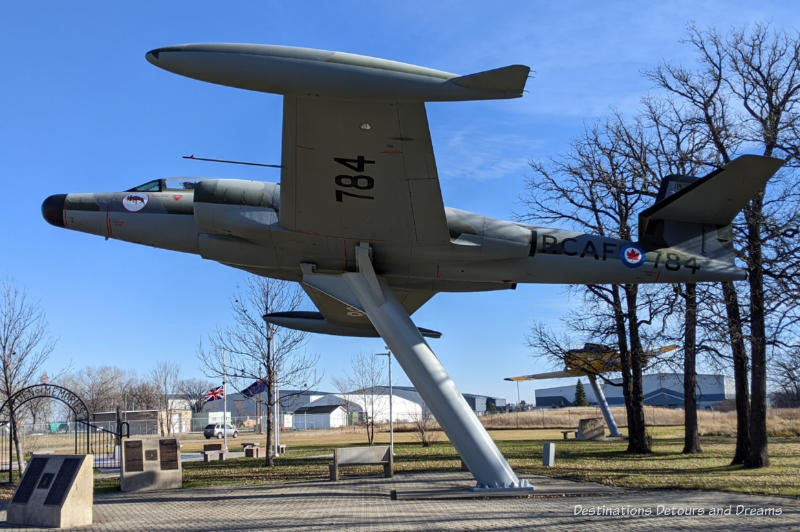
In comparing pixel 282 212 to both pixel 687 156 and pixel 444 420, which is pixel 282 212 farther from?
pixel 687 156

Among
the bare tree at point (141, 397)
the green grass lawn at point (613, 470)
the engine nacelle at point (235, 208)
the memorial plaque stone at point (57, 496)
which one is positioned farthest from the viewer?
the bare tree at point (141, 397)

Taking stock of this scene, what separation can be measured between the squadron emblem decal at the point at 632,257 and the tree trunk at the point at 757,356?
210 inches

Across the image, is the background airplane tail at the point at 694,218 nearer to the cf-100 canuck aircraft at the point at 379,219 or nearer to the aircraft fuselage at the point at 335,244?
the cf-100 canuck aircraft at the point at 379,219

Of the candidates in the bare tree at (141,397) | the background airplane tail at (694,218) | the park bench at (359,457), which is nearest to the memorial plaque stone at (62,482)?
the park bench at (359,457)

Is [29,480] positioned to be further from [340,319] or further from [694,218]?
[694,218]

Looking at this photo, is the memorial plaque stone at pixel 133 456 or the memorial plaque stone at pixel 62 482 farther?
the memorial plaque stone at pixel 133 456

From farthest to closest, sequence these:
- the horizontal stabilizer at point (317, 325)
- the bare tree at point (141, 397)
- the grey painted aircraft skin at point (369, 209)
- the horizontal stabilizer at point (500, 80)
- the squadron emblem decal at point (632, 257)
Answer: the bare tree at point (141, 397) < the horizontal stabilizer at point (317, 325) < the squadron emblem decal at point (632, 257) < the grey painted aircraft skin at point (369, 209) < the horizontal stabilizer at point (500, 80)

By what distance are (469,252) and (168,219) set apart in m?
6.17

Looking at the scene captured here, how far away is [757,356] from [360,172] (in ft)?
41.4

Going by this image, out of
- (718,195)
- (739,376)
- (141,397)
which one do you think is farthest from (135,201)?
(141,397)

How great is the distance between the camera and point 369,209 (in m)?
12.2

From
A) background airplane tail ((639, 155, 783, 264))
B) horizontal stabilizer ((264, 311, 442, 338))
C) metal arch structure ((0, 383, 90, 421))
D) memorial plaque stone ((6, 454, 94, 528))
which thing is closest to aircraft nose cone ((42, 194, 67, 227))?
metal arch structure ((0, 383, 90, 421))

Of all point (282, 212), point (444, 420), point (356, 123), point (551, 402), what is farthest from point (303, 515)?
point (551, 402)

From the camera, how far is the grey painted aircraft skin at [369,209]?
30.0 ft
